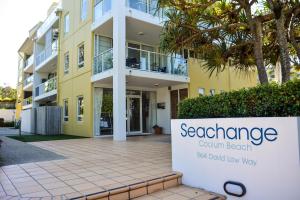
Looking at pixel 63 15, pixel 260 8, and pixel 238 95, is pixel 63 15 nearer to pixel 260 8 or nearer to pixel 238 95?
pixel 260 8

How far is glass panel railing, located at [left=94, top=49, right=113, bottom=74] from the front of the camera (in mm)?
12609

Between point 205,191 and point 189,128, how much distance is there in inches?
45.3

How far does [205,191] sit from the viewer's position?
448 centimetres

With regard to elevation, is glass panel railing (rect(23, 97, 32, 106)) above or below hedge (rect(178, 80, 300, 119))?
above

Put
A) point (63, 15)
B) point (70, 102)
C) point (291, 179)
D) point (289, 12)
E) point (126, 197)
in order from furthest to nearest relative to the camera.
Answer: point (63, 15) < point (70, 102) < point (289, 12) < point (126, 197) < point (291, 179)

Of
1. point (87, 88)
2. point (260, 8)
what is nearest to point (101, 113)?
point (87, 88)

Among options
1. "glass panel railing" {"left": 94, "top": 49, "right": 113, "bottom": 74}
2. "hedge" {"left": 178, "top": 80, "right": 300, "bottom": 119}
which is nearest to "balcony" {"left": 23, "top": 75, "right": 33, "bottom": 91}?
"glass panel railing" {"left": 94, "top": 49, "right": 113, "bottom": 74}

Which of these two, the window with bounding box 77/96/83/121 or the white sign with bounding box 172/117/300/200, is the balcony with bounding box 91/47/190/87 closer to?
the window with bounding box 77/96/83/121

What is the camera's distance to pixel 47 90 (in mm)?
21266

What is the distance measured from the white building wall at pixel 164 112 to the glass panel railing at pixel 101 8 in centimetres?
588

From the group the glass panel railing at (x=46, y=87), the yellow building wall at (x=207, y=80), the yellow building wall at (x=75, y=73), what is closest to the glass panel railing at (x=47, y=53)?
the yellow building wall at (x=75, y=73)

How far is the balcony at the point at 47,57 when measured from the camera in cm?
2012

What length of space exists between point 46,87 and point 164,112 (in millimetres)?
10943

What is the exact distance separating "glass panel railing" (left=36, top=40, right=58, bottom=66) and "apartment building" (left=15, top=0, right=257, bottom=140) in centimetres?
68
